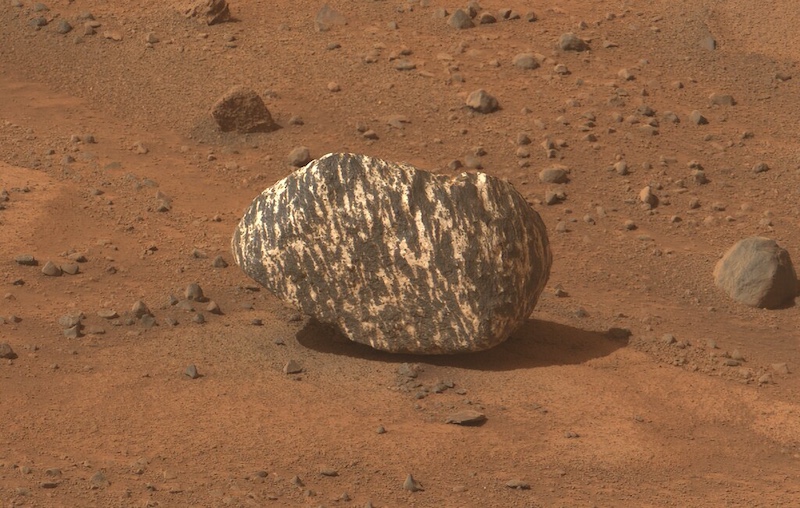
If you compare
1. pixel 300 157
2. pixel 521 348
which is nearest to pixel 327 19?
pixel 300 157

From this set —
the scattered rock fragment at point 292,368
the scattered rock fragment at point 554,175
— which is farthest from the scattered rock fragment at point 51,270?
the scattered rock fragment at point 554,175

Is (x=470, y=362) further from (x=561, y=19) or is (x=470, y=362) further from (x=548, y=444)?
(x=561, y=19)

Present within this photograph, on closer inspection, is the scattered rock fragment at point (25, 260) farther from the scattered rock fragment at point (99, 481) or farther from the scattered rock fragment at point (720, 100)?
the scattered rock fragment at point (720, 100)

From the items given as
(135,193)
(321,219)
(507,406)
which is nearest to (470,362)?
(507,406)

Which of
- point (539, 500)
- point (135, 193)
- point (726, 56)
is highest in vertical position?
point (726, 56)

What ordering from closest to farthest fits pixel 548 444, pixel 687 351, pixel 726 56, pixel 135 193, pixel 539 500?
pixel 539 500 < pixel 548 444 < pixel 687 351 < pixel 135 193 < pixel 726 56

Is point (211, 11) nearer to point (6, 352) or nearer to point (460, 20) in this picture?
point (460, 20)

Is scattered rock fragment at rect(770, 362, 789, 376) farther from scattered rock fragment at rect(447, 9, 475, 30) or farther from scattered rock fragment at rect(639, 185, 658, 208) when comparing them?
scattered rock fragment at rect(447, 9, 475, 30)
